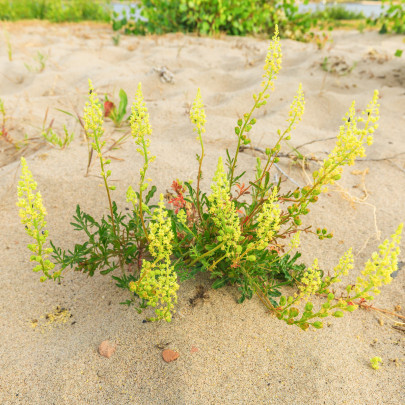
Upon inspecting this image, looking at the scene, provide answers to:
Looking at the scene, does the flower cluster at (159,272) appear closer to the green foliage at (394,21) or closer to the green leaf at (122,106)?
the green leaf at (122,106)

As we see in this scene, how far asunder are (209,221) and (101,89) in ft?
9.65

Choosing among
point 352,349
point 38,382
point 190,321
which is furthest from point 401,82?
point 38,382

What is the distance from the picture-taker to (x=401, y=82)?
437 cm

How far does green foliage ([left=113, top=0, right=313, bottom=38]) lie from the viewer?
20.9 feet

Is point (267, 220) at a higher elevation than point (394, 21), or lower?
lower

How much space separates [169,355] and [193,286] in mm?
387

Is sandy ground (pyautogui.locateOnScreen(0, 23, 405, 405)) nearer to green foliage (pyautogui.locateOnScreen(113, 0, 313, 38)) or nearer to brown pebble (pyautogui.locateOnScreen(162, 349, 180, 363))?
brown pebble (pyautogui.locateOnScreen(162, 349, 180, 363))

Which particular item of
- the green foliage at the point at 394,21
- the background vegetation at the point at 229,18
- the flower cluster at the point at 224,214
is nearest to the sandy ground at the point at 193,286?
the flower cluster at the point at 224,214

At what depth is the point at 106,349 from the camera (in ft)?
5.17

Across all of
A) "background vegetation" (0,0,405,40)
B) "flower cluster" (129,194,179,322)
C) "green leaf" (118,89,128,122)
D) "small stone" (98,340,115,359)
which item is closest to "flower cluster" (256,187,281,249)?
"flower cluster" (129,194,179,322)

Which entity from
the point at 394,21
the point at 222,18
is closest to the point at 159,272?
the point at 222,18

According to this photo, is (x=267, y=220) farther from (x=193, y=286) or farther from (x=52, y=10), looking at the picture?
(x=52, y=10)

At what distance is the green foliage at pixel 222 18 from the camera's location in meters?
6.37

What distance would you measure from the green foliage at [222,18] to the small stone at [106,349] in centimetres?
605
